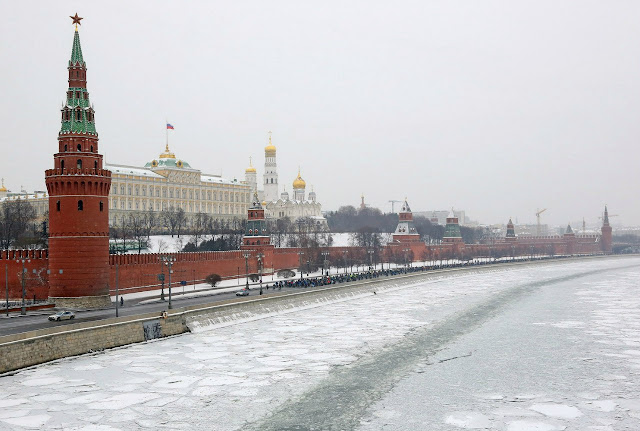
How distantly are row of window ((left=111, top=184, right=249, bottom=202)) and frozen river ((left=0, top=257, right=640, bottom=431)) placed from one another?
182 ft

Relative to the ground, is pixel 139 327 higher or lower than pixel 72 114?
lower

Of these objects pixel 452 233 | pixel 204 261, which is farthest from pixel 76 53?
pixel 452 233

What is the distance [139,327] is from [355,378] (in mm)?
10595

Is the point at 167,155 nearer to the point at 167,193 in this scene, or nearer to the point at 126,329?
the point at 167,193

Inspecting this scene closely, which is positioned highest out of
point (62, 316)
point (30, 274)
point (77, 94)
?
point (77, 94)

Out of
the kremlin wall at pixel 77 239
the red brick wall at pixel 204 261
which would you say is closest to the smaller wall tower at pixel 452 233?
the red brick wall at pixel 204 261

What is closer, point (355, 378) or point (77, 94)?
point (355, 378)

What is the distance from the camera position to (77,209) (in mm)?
38781

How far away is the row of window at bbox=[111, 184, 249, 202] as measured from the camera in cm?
8864

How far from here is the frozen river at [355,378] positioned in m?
18.7

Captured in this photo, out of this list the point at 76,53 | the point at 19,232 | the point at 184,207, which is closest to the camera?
the point at 76,53

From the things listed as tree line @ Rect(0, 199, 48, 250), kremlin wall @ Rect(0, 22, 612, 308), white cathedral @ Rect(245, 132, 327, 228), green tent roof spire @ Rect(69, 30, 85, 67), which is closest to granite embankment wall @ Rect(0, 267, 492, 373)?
kremlin wall @ Rect(0, 22, 612, 308)

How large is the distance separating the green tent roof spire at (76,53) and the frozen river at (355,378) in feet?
56.6

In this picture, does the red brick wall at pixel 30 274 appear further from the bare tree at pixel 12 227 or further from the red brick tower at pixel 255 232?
the red brick tower at pixel 255 232
